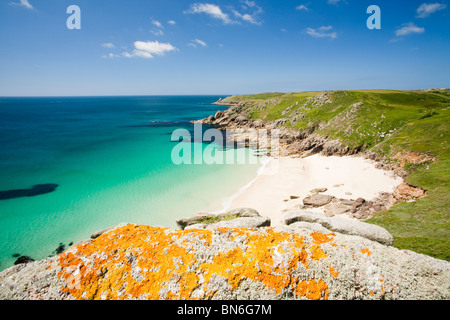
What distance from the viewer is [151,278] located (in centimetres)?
480

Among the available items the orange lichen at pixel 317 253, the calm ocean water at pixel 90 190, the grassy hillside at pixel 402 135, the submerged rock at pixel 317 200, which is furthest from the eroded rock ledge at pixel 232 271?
the submerged rock at pixel 317 200

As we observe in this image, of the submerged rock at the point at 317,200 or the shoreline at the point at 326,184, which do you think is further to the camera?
the submerged rock at the point at 317,200

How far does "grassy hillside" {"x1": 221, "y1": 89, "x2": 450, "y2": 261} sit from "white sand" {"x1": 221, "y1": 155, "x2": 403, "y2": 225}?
4.07 metres

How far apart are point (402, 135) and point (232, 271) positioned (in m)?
48.6

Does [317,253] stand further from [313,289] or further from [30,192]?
[30,192]

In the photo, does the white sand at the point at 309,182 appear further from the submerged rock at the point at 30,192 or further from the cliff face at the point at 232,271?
the submerged rock at the point at 30,192

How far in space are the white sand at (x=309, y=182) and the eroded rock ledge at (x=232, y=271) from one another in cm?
1708

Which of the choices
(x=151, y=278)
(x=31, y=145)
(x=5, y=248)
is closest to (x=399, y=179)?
(x=151, y=278)

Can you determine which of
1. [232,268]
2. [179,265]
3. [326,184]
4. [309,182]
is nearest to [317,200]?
[326,184]

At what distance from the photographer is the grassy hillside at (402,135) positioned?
44.4 feet

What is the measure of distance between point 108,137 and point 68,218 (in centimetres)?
5992

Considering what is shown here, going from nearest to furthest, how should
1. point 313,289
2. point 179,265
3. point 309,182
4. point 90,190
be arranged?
point 313,289
point 179,265
point 309,182
point 90,190

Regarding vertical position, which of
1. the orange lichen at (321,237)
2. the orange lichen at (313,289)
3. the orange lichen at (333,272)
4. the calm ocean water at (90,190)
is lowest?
the calm ocean water at (90,190)

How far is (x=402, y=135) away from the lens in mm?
37625
